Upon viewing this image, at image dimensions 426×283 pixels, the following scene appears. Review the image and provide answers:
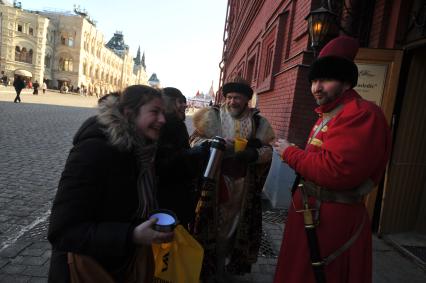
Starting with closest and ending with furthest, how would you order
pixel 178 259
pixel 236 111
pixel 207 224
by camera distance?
1. pixel 178 259
2. pixel 207 224
3. pixel 236 111

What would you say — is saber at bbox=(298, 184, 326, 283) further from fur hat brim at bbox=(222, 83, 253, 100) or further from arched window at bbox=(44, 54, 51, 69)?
arched window at bbox=(44, 54, 51, 69)

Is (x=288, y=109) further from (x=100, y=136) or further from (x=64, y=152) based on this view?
(x=64, y=152)

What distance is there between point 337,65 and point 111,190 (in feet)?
4.78

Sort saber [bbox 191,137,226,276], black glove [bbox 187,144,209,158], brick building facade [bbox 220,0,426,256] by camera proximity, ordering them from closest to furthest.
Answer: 1. black glove [bbox 187,144,209,158]
2. saber [bbox 191,137,226,276]
3. brick building facade [bbox 220,0,426,256]

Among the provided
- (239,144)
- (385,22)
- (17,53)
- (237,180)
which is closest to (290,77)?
(385,22)

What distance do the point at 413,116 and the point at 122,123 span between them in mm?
3990

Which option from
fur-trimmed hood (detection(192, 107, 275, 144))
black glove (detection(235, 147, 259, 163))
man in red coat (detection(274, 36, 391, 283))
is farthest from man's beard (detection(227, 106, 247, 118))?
man in red coat (detection(274, 36, 391, 283))

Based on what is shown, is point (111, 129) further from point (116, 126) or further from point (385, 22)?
point (385, 22)

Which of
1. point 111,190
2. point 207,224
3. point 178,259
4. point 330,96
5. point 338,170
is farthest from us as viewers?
point 207,224

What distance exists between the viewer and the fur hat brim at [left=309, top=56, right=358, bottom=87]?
203 cm

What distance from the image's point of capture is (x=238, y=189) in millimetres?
3266

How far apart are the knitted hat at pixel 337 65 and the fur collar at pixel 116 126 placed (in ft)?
3.77

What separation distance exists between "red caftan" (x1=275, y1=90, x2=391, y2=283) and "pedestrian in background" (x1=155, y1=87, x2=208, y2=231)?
0.74 m

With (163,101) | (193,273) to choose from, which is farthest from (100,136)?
(193,273)
